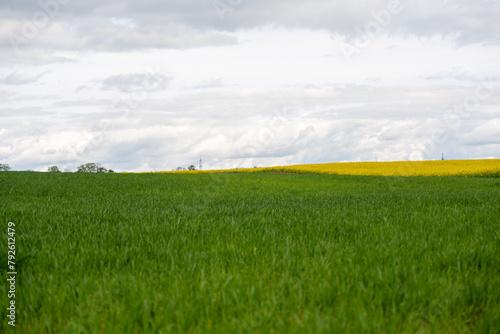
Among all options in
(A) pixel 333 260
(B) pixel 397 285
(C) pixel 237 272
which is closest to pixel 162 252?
(C) pixel 237 272

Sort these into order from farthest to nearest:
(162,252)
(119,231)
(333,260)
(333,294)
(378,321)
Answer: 1. (119,231)
2. (162,252)
3. (333,260)
4. (333,294)
5. (378,321)

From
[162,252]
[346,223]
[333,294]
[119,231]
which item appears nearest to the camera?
[333,294]

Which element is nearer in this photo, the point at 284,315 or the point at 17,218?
the point at 284,315

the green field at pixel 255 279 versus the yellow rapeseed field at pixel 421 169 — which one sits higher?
the yellow rapeseed field at pixel 421 169

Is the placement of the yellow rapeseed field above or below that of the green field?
above

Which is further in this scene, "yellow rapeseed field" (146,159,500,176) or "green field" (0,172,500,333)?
"yellow rapeseed field" (146,159,500,176)

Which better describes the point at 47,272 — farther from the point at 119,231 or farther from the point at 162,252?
the point at 119,231

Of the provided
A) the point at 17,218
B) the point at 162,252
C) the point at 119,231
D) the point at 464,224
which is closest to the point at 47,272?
the point at 162,252

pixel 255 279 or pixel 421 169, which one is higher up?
pixel 421 169

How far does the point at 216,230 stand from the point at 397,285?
389cm

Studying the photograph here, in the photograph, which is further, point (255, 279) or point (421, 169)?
point (421, 169)

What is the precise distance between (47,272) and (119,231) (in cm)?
213

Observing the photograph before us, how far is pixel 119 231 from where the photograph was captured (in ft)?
22.8

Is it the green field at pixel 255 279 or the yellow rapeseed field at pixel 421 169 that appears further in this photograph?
the yellow rapeseed field at pixel 421 169
